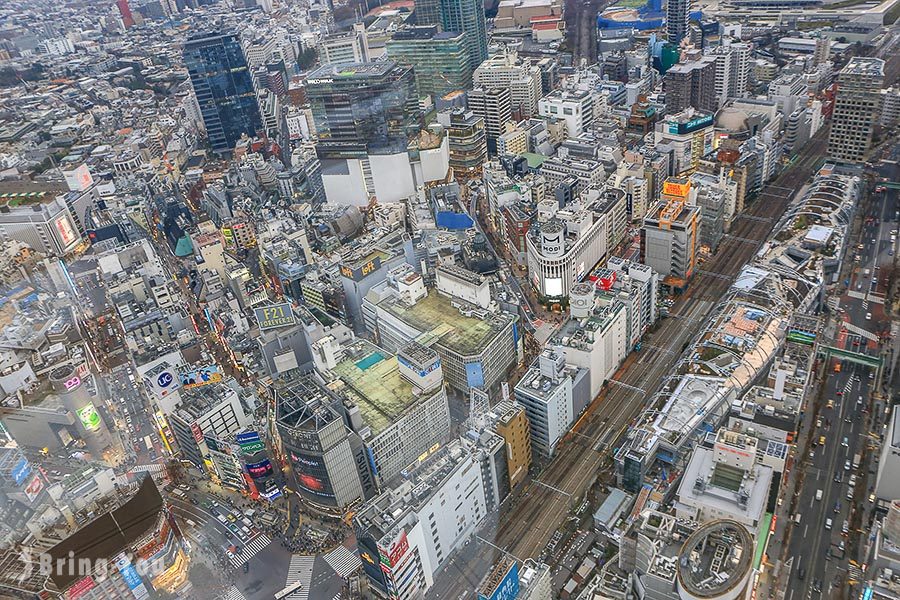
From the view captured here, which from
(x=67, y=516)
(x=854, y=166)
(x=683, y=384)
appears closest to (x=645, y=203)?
(x=854, y=166)

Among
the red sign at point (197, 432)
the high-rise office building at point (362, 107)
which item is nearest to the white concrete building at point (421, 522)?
the red sign at point (197, 432)

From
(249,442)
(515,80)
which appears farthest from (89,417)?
(515,80)

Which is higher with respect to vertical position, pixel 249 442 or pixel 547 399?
pixel 249 442

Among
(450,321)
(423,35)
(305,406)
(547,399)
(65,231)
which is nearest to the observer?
(305,406)

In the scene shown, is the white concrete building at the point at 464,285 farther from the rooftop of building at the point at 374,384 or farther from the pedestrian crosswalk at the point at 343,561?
the pedestrian crosswalk at the point at 343,561

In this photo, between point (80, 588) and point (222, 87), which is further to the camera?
point (222, 87)

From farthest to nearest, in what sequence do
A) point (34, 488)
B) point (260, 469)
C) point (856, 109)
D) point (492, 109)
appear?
point (492, 109) < point (856, 109) < point (260, 469) < point (34, 488)

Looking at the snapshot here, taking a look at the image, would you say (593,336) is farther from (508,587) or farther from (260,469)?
(260,469)

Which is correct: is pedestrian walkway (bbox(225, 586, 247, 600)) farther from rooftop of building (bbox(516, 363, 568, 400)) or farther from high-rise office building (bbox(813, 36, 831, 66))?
high-rise office building (bbox(813, 36, 831, 66))
